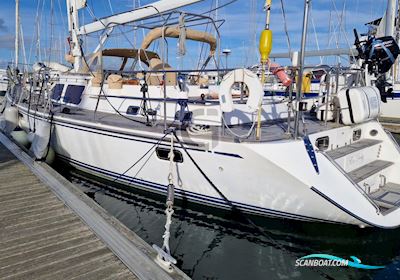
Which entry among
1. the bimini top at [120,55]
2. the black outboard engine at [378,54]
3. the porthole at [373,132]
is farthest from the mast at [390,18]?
the bimini top at [120,55]

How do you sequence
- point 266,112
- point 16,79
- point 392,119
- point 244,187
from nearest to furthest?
point 244,187
point 266,112
point 16,79
point 392,119

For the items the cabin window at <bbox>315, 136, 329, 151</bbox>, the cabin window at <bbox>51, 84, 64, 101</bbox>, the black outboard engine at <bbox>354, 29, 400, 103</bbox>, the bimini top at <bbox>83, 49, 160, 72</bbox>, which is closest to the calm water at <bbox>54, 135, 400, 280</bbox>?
the cabin window at <bbox>315, 136, 329, 151</bbox>

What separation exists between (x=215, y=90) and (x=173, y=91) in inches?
57.7

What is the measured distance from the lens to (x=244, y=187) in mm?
5016

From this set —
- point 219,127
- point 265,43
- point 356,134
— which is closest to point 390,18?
point 356,134

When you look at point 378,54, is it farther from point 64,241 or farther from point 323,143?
point 64,241

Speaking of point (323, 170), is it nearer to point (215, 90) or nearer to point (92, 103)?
point (215, 90)

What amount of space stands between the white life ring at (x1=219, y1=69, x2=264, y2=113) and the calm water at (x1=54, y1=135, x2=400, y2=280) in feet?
6.45

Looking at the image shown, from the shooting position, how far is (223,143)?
16.2ft

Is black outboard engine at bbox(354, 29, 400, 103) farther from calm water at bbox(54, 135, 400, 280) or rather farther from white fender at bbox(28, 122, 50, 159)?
white fender at bbox(28, 122, 50, 159)

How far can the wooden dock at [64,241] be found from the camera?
10.6 ft

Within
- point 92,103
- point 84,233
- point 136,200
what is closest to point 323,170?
point 84,233

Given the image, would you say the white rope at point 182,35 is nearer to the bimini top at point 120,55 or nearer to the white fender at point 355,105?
the bimini top at point 120,55

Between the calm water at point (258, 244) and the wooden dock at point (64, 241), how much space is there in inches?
42.6
